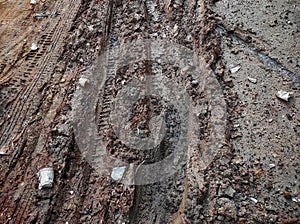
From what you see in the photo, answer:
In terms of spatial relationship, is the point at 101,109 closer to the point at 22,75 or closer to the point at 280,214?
the point at 22,75

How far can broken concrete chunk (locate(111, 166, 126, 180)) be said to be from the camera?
2.51 meters

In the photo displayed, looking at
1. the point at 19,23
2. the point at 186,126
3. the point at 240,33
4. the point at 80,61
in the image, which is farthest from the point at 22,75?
the point at 240,33

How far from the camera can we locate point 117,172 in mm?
2545

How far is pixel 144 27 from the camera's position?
3545 millimetres

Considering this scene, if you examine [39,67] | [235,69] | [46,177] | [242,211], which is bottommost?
[242,211]

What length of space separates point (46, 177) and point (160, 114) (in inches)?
45.0

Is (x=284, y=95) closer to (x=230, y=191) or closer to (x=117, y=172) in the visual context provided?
(x=230, y=191)

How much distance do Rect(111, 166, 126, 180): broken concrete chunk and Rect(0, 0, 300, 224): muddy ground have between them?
0.14ft

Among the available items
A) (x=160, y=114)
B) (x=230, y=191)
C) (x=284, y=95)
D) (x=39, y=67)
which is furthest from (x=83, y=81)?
(x=284, y=95)

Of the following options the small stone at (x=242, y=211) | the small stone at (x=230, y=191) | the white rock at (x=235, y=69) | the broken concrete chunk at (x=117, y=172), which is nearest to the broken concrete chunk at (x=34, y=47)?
the broken concrete chunk at (x=117, y=172)

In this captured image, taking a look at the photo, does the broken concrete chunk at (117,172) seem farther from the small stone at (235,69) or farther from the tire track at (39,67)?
the small stone at (235,69)

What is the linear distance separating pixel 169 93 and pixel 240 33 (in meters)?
1.01

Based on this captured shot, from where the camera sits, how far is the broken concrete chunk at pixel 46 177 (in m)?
2.48

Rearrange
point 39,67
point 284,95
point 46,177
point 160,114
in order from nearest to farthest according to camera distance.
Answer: point 46,177, point 284,95, point 160,114, point 39,67
